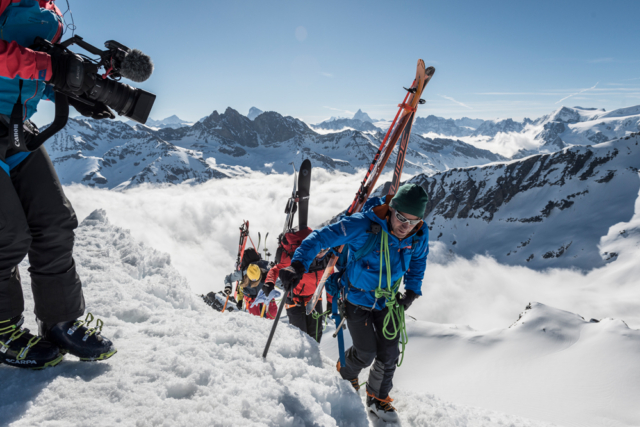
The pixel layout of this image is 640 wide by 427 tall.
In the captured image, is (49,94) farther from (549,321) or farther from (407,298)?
(549,321)

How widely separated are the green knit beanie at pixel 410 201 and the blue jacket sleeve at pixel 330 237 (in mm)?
419

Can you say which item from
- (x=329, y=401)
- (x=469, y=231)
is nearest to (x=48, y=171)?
(x=329, y=401)

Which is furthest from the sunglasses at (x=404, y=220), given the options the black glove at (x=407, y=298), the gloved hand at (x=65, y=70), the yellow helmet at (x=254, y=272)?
the yellow helmet at (x=254, y=272)

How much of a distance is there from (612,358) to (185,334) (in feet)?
82.8

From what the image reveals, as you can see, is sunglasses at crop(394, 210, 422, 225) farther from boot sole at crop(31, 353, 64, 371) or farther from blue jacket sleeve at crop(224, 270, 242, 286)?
blue jacket sleeve at crop(224, 270, 242, 286)

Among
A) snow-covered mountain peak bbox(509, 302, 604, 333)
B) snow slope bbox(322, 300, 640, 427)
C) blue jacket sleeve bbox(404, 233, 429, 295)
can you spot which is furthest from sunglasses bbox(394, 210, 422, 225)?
snow-covered mountain peak bbox(509, 302, 604, 333)

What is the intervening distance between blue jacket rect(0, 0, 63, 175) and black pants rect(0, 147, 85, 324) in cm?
15

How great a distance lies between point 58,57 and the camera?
207 centimetres

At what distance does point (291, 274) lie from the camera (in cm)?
320

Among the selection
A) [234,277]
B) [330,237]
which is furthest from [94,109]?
[234,277]

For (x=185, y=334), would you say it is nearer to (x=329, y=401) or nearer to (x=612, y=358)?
(x=329, y=401)

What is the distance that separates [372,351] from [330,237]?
1549mm

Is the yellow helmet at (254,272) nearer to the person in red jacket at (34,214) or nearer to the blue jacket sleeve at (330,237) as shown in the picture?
the blue jacket sleeve at (330,237)

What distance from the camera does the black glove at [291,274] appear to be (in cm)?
317
